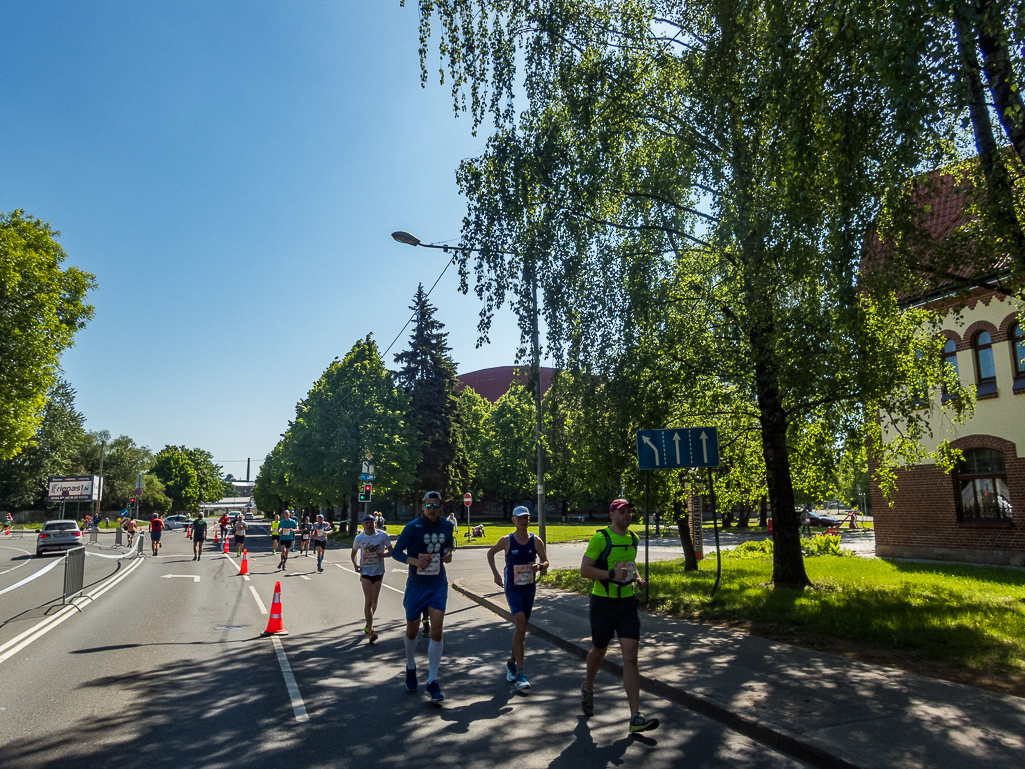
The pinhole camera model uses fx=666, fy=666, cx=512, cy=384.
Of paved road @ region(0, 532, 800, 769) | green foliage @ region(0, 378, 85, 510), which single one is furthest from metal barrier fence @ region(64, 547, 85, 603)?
green foliage @ region(0, 378, 85, 510)

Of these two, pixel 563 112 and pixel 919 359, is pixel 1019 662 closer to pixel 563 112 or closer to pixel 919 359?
pixel 919 359

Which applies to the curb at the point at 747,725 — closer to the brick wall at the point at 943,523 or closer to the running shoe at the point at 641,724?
the running shoe at the point at 641,724

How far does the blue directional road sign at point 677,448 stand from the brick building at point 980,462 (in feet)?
33.8

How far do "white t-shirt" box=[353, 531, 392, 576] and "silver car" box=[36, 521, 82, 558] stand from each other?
2677 cm

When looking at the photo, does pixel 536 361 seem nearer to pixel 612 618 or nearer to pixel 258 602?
pixel 258 602

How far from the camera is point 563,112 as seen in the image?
13672 millimetres

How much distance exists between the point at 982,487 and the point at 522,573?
55.5ft

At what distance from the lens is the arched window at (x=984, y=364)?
710 inches

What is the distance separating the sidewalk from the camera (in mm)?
4672

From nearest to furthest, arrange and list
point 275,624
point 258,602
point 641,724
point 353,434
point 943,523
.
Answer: point 641,724
point 275,624
point 258,602
point 943,523
point 353,434

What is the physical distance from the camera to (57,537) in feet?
99.7

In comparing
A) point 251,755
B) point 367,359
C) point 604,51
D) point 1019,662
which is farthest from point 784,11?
point 367,359

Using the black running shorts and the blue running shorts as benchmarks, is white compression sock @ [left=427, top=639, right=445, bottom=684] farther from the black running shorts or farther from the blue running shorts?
the black running shorts

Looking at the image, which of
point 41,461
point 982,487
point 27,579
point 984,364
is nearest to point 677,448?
point 982,487
